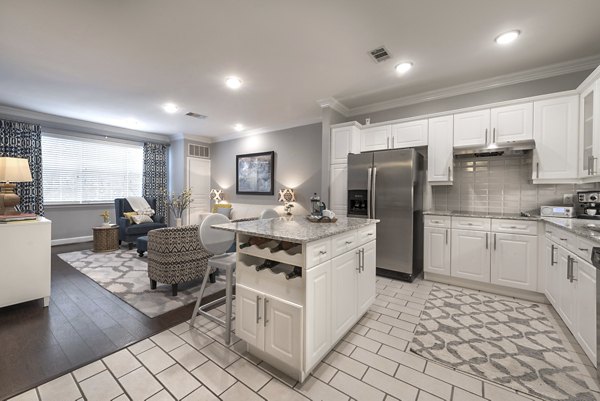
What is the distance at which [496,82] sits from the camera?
3189 mm

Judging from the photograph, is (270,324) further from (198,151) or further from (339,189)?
(198,151)

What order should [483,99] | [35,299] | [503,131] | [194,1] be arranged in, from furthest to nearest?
[483,99] < [503,131] < [35,299] < [194,1]

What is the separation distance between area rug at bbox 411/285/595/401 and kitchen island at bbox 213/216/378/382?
0.78 metres

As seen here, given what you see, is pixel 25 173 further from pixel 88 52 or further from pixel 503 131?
pixel 503 131

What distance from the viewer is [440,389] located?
1.55 m

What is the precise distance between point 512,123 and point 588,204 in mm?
1129

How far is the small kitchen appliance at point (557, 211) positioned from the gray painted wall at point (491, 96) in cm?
137

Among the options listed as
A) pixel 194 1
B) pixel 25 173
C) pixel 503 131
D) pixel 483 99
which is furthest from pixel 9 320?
pixel 483 99

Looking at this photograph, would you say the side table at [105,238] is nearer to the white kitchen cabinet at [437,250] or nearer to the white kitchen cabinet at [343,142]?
the white kitchen cabinet at [343,142]

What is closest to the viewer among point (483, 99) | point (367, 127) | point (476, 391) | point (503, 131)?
point (476, 391)

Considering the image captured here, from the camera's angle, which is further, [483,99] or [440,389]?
[483,99]

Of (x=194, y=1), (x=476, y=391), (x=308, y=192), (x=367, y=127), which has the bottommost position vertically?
(x=476, y=391)

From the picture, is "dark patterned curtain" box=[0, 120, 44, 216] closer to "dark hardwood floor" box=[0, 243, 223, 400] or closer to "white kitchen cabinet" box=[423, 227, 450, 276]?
"dark hardwood floor" box=[0, 243, 223, 400]

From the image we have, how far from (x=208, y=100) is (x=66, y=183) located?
3.92 metres
